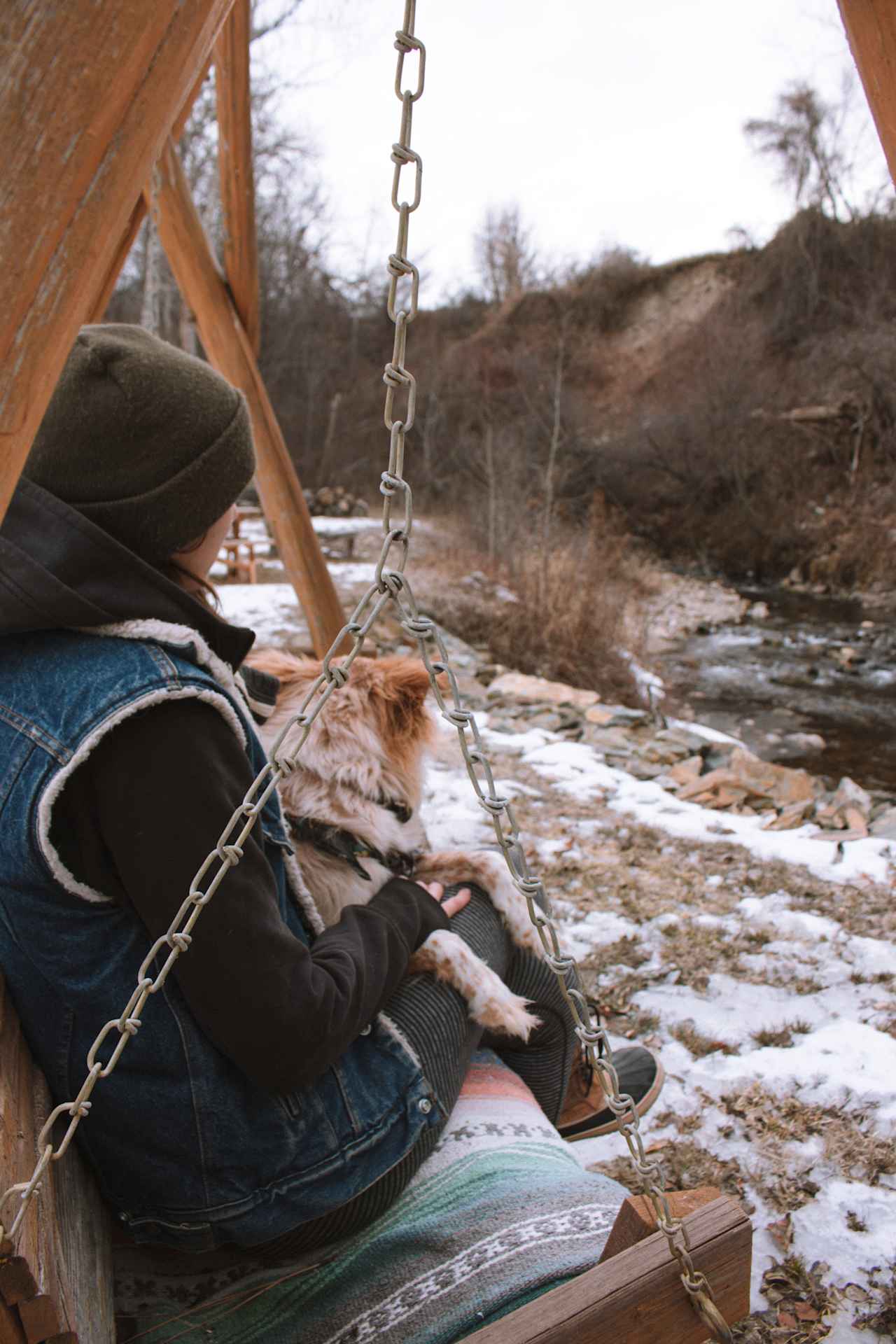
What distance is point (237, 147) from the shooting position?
Result: 3.02 metres

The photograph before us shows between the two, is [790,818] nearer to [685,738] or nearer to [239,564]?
[685,738]

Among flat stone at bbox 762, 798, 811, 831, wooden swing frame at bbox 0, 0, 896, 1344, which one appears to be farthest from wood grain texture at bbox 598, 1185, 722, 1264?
flat stone at bbox 762, 798, 811, 831

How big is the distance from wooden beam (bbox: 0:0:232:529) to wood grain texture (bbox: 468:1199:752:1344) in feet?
3.17

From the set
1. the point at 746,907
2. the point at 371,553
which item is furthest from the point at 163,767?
the point at 371,553

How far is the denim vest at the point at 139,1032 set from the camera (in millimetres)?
943

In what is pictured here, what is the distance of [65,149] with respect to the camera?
751 millimetres

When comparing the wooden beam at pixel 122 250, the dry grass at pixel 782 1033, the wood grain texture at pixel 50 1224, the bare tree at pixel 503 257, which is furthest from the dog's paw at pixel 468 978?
the bare tree at pixel 503 257

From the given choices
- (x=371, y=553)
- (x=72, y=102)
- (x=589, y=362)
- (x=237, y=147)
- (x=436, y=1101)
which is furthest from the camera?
(x=589, y=362)

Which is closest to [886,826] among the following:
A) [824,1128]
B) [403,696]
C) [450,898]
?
[824,1128]

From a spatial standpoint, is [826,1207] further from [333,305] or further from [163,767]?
[333,305]

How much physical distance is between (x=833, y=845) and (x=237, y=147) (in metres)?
3.69

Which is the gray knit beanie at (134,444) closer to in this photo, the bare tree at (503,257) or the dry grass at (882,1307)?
the dry grass at (882,1307)

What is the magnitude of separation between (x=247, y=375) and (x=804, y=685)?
715cm

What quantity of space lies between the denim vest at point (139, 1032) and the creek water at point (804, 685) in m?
5.50
